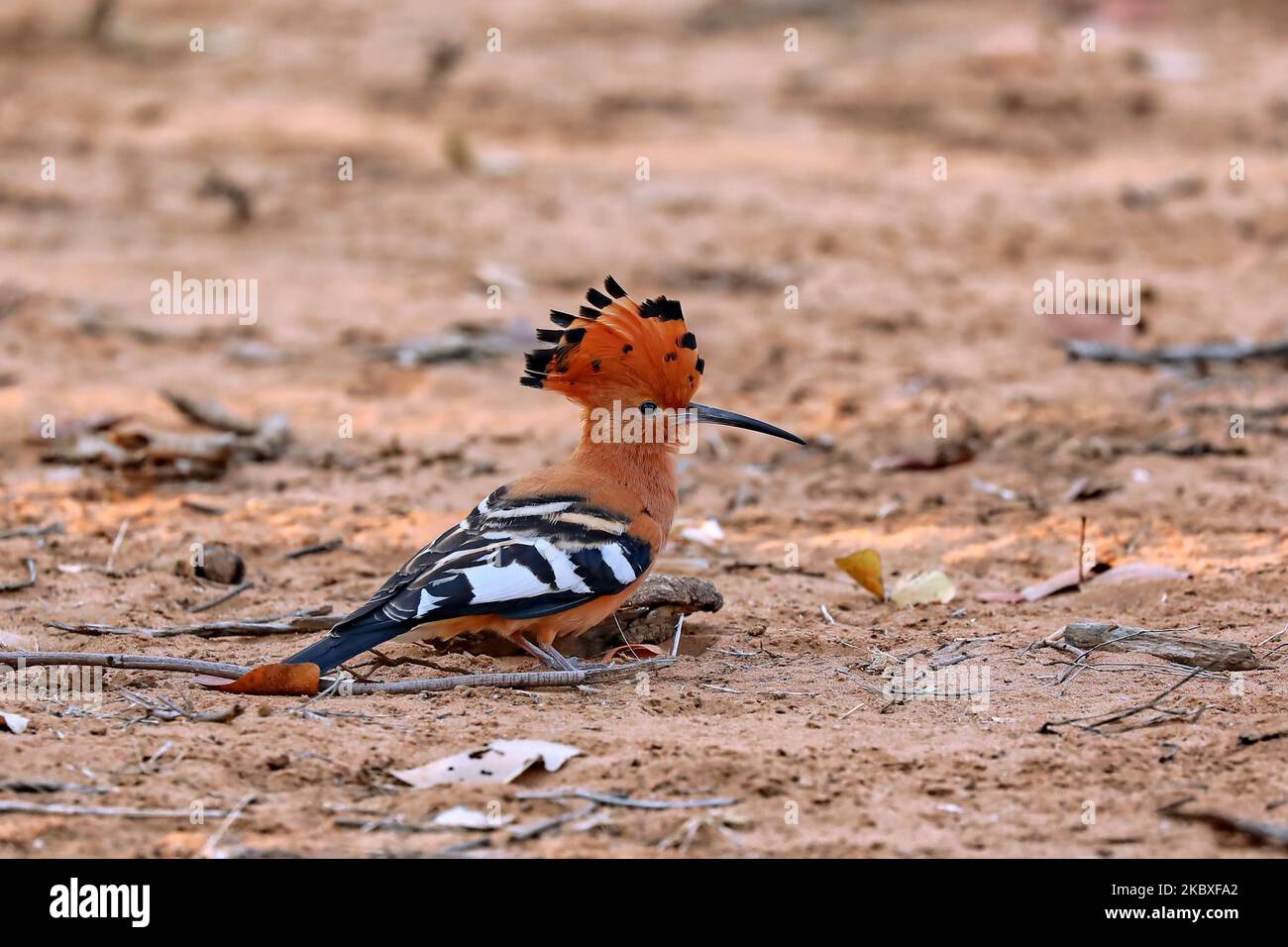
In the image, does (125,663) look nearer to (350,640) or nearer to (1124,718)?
(350,640)

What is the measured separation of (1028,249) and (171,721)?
24.6 ft

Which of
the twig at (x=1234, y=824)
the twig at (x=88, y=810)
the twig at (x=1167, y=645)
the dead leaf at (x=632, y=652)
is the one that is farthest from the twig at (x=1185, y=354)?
the twig at (x=88, y=810)

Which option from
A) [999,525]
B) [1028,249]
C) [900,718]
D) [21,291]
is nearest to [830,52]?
[1028,249]

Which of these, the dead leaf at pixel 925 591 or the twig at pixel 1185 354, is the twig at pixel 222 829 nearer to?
the dead leaf at pixel 925 591

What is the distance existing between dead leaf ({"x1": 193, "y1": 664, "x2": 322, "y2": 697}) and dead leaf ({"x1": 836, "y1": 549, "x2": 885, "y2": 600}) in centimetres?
193

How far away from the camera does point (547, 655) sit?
4.59 metres

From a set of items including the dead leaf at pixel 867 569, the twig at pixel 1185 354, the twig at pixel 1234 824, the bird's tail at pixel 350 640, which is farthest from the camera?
the twig at pixel 1185 354

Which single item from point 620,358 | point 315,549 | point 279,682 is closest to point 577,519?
point 620,358

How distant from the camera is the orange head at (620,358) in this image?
494 centimetres

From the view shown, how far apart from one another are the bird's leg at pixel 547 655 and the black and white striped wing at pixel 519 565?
0.17 metres

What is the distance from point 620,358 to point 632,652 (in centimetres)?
92

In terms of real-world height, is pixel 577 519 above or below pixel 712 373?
below

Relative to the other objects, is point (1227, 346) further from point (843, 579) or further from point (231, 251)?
point (231, 251)

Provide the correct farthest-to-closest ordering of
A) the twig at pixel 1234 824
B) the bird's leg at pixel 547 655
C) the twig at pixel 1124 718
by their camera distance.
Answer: the bird's leg at pixel 547 655
the twig at pixel 1124 718
the twig at pixel 1234 824
